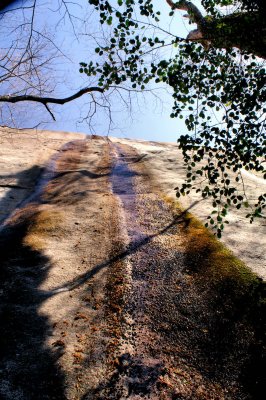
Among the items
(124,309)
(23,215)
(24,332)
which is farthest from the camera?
(23,215)

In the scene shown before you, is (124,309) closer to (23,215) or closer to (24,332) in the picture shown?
(24,332)

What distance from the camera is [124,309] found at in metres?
6.67

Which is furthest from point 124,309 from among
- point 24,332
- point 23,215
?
point 23,215

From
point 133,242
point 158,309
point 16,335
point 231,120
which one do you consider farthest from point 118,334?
point 231,120

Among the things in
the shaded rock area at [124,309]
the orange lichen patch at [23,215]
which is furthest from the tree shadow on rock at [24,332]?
the orange lichen patch at [23,215]

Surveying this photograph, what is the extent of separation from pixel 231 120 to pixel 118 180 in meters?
11.3

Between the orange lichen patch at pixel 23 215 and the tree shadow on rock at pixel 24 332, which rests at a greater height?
the orange lichen patch at pixel 23 215

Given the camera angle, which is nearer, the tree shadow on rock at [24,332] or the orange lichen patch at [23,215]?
the tree shadow on rock at [24,332]

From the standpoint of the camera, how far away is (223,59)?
19.7 ft

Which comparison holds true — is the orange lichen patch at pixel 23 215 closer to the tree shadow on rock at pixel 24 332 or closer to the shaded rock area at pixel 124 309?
the shaded rock area at pixel 124 309

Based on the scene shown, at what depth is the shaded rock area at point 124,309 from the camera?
4.96m

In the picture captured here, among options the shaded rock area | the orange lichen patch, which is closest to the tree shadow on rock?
the shaded rock area

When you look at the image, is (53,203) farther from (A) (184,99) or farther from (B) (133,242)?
(A) (184,99)

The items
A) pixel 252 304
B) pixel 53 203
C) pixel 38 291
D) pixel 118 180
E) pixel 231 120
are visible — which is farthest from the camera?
pixel 118 180
